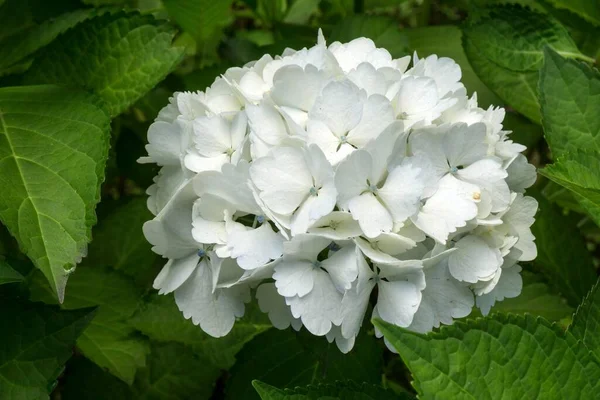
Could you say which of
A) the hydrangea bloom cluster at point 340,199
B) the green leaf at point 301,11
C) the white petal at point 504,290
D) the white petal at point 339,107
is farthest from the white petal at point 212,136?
the green leaf at point 301,11

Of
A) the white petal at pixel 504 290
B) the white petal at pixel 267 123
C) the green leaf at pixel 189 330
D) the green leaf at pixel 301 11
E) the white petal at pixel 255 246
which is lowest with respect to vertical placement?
the green leaf at pixel 189 330

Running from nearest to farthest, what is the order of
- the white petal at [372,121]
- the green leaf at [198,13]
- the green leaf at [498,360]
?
the green leaf at [498,360], the white petal at [372,121], the green leaf at [198,13]

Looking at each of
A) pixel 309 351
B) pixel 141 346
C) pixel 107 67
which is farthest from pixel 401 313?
pixel 107 67

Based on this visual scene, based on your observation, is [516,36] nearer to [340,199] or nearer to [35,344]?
[340,199]

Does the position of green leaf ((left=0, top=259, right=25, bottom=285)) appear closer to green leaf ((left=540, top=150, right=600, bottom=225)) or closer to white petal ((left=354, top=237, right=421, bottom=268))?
white petal ((left=354, top=237, right=421, bottom=268))

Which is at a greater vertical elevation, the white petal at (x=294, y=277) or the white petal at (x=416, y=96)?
the white petal at (x=416, y=96)

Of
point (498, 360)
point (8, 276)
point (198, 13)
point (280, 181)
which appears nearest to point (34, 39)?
point (198, 13)

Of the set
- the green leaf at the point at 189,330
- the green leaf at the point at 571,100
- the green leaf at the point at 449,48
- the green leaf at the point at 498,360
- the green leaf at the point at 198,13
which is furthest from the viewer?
the green leaf at the point at 449,48

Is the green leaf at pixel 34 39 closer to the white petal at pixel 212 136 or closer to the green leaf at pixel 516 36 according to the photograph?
the white petal at pixel 212 136
